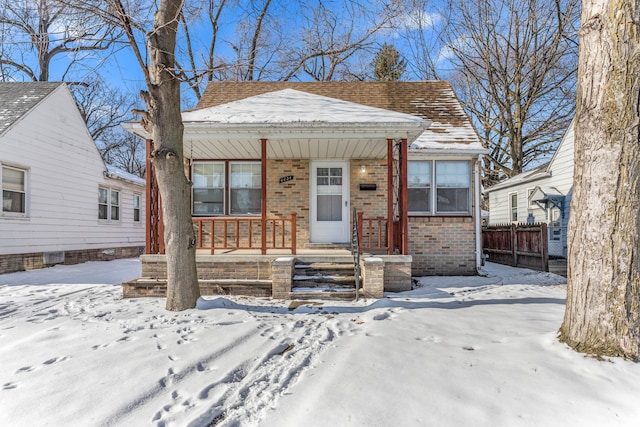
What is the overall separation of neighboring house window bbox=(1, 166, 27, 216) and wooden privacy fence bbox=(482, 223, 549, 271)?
1325 centimetres

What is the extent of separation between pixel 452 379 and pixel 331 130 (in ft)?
15.3

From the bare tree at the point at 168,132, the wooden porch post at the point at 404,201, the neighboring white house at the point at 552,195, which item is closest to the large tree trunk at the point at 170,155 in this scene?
the bare tree at the point at 168,132

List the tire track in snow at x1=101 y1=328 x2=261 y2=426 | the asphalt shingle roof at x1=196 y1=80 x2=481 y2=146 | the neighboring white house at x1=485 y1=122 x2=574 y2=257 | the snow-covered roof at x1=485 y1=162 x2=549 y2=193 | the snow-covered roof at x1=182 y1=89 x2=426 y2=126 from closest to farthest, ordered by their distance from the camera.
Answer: the tire track in snow at x1=101 y1=328 x2=261 y2=426, the snow-covered roof at x1=182 y1=89 x2=426 y2=126, the asphalt shingle roof at x1=196 y1=80 x2=481 y2=146, the neighboring white house at x1=485 y1=122 x2=574 y2=257, the snow-covered roof at x1=485 y1=162 x2=549 y2=193

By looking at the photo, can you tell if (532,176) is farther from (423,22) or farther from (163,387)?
(163,387)

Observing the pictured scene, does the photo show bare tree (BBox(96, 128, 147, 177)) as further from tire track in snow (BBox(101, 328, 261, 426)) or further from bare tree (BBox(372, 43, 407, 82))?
tire track in snow (BBox(101, 328, 261, 426))

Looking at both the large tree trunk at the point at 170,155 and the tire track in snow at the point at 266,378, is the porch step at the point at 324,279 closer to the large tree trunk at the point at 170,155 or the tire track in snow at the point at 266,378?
the tire track in snow at the point at 266,378

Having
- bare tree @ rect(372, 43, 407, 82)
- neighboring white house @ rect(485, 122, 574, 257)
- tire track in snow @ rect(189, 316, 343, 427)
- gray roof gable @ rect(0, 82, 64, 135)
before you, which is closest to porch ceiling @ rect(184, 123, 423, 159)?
tire track in snow @ rect(189, 316, 343, 427)

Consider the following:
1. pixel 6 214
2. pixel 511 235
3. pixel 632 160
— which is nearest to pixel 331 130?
pixel 632 160

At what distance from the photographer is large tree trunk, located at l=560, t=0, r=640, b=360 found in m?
2.80

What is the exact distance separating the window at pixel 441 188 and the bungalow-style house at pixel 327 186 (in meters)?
0.02

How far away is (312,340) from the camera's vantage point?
3691 mm

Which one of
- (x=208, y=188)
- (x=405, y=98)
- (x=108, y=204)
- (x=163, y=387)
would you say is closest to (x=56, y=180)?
(x=108, y=204)

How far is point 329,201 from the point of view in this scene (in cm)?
862

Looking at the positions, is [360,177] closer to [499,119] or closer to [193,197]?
[193,197]
